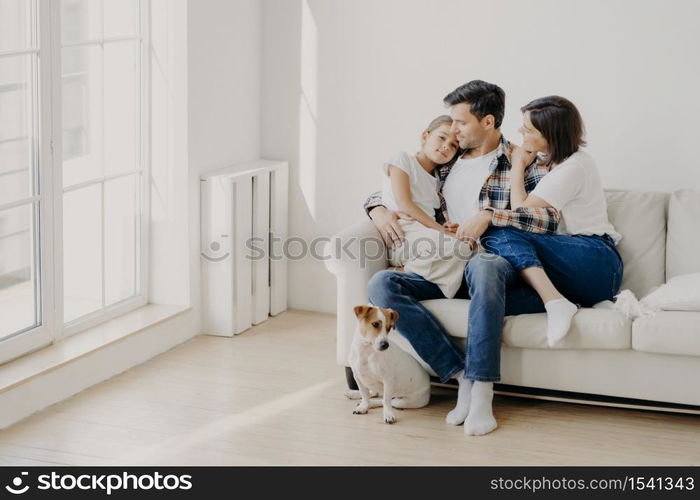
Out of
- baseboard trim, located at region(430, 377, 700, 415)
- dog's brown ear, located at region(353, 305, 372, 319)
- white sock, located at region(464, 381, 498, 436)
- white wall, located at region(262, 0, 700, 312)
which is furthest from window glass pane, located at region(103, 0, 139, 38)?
white sock, located at region(464, 381, 498, 436)

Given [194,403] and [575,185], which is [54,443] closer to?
[194,403]

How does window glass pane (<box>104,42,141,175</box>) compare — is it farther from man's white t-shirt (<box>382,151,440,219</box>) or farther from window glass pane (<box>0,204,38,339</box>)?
man's white t-shirt (<box>382,151,440,219</box>)

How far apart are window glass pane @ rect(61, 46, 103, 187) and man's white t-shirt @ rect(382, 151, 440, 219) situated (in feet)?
3.82

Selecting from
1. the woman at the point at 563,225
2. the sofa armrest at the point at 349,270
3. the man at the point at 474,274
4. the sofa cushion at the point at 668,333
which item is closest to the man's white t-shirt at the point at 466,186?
the man at the point at 474,274

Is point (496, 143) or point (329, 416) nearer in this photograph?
point (329, 416)

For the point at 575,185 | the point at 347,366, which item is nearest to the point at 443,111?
the point at 575,185

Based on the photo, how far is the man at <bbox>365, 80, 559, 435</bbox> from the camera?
11.4ft

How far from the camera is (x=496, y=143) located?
A: 397 cm

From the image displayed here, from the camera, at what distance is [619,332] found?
3447mm

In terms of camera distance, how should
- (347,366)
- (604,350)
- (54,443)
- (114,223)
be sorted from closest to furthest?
(54,443), (604,350), (347,366), (114,223)

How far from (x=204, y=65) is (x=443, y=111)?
1.09m

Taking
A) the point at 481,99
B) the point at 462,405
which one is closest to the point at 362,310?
the point at 462,405

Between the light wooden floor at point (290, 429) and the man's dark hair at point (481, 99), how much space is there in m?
1.07

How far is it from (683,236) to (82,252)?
233cm
